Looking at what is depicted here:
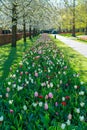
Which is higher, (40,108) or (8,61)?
(40,108)

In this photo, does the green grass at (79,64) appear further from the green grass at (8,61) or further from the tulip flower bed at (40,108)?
the tulip flower bed at (40,108)

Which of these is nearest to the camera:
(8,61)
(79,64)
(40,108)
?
(40,108)

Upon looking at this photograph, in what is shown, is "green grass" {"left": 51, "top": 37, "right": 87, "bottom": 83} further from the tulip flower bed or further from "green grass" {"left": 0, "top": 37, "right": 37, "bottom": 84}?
the tulip flower bed

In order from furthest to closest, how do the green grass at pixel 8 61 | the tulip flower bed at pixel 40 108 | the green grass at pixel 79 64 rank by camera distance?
the green grass at pixel 79 64, the green grass at pixel 8 61, the tulip flower bed at pixel 40 108

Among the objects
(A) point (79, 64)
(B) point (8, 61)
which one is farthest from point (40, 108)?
(B) point (8, 61)

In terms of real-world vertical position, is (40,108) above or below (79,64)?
above

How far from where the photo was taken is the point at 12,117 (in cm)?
437

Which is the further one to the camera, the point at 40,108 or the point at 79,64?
the point at 79,64

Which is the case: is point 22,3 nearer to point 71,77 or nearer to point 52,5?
point 52,5

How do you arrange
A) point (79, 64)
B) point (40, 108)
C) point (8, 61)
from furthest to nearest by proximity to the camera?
point (8, 61) → point (79, 64) → point (40, 108)

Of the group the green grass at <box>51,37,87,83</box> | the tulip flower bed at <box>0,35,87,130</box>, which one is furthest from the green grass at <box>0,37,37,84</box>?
the tulip flower bed at <box>0,35,87,130</box>

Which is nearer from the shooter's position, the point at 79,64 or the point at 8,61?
the point at 79,64

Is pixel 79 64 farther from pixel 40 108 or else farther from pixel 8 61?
pixel 40 108

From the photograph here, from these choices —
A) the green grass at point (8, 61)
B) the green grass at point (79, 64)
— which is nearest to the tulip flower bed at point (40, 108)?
the green grass at point (8, 61)
